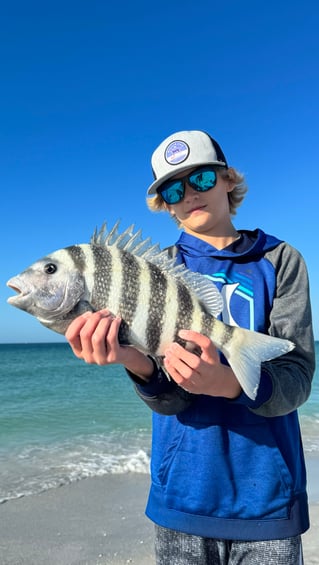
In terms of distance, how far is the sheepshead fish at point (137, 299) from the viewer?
181cm

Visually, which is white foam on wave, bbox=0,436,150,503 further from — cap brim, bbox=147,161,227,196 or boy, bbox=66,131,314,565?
cap brim, bbox=147,161,227,196

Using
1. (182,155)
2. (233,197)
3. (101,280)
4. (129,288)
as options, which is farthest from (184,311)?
(233,197)

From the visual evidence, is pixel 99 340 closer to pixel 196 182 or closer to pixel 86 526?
pixel 196 182

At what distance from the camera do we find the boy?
1.84 meters

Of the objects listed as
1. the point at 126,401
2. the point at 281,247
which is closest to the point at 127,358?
the point at 281,247

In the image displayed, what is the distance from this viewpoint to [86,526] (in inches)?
195

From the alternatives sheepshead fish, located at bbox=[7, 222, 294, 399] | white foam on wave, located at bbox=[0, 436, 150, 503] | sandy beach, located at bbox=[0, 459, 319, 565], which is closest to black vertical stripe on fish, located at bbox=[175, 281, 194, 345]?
sheepshead fish, located at bbox=[7, 222, 294, 399]

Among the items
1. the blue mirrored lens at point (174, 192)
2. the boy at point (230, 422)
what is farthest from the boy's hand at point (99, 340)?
the blue mirrored lens at point (174, 192)

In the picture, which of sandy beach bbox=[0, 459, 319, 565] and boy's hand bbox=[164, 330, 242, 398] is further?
sandy beach bbox=[0, 459, 319, 565]

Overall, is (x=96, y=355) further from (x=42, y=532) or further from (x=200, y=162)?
(x=42, y=532)

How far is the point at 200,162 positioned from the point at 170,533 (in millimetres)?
1816

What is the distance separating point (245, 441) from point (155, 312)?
2.41 feet

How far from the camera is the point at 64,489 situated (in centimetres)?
616

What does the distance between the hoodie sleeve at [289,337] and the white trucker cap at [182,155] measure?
2.05 feet
